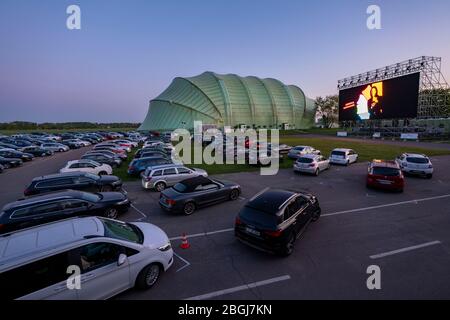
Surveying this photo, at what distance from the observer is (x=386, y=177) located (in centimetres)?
1235

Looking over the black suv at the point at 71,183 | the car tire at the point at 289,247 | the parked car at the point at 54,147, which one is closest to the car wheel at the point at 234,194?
the car tire at the point at 289,247

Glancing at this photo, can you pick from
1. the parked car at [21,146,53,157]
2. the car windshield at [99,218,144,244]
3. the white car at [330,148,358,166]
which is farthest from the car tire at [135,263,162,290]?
the parked car at [21,146,53,157]

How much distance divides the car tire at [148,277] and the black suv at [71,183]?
7.84 m

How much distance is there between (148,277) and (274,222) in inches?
135

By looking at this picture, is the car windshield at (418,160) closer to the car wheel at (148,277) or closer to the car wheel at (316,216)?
the car wheel at (316,216)

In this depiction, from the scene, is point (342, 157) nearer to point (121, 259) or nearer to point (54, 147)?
point (121, 259)

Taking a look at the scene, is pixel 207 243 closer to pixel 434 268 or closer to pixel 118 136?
pixel 434 268

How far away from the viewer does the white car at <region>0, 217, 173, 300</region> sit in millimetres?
3961

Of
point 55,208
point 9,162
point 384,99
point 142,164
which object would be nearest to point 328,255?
point 55,208

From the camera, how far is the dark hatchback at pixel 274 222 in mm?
6227

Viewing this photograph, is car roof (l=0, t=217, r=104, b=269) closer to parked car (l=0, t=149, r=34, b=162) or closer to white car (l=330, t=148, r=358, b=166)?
white car (l=330, t=148, r=358, b=166)

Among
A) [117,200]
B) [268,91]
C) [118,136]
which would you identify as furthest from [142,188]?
[268,91]
